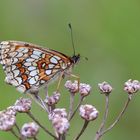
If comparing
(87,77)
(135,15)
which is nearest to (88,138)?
(87,77)

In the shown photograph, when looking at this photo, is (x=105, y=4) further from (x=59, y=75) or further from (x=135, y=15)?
(x=59, y=75)

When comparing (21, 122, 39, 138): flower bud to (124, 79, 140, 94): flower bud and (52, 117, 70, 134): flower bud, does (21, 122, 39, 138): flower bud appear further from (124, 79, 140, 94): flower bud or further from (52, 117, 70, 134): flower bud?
(124, 79, 140, 94): flower bud

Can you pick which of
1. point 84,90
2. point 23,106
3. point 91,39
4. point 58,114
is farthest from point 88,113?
point 91,39

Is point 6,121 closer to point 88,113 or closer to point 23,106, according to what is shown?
point 23,106

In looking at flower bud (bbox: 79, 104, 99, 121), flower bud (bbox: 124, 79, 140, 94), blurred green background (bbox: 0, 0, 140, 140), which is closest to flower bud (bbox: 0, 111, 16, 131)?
flower bud (bbox: 79, 104, 99, 121)

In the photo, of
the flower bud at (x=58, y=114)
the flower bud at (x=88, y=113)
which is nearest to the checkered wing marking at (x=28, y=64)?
the flower bud at (x=58, y=114)

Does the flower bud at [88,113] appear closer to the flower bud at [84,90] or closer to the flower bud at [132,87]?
the flower bud at [84,90]
